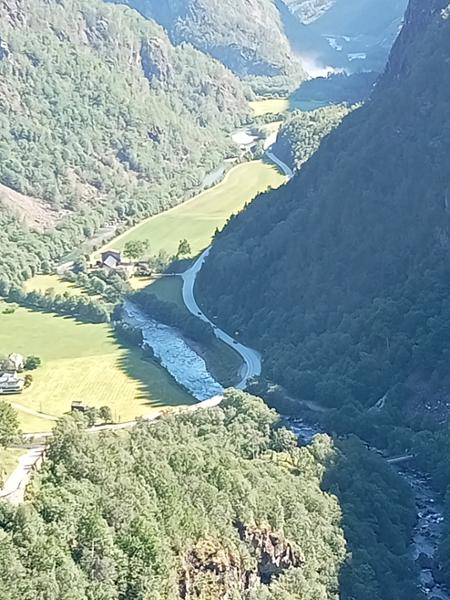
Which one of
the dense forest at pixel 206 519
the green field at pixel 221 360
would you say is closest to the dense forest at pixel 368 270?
the green field at pixel 221 360

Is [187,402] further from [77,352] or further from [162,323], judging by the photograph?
[162,323]

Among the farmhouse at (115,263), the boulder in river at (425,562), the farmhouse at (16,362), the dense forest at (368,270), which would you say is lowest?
the farmhouse at (16,362)

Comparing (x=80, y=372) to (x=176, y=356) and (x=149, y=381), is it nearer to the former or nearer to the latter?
(x=149, y=381)

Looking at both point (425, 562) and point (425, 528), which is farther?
point (425, 528)

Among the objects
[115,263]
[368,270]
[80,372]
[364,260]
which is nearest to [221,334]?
[364,260]

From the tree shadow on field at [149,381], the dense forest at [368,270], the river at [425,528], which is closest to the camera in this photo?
the river at [425,528]

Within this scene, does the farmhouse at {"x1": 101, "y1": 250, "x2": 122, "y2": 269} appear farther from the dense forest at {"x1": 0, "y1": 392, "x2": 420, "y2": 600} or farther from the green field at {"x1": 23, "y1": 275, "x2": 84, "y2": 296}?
the dense forest at {"x1": 0, "y1": 392, "x2": 420, "y2": 600}

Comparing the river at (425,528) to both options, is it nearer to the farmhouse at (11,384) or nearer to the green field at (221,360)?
the green field at (221,360)

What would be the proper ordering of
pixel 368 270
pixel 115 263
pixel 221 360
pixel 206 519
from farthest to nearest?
1. pixel 115 263
2. pixel 368 270
3. pixel 221 360
4. pixel 206 519
